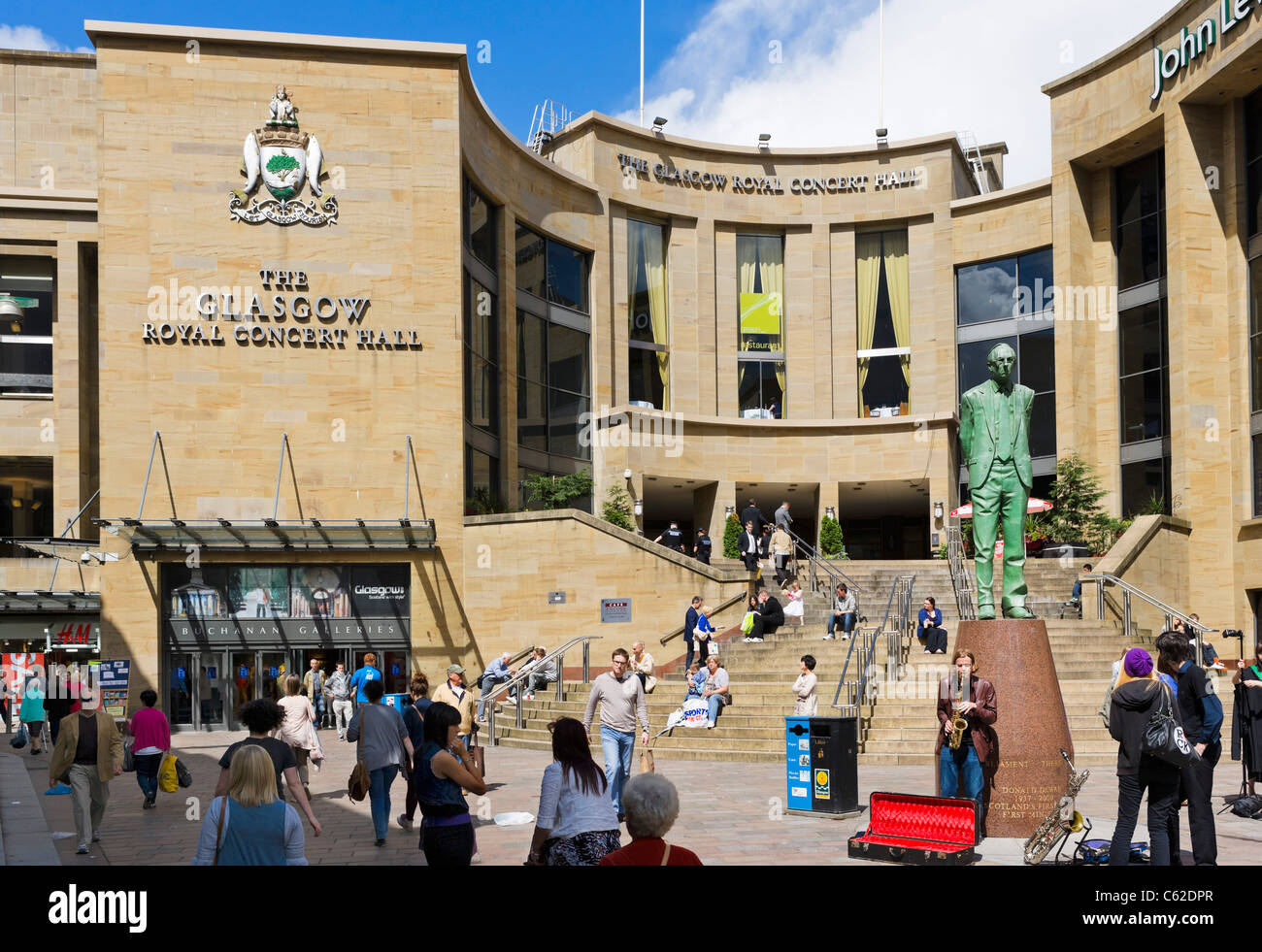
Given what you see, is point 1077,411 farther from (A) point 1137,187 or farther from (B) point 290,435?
(B) point 290,435

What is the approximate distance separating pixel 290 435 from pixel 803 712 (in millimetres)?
16425

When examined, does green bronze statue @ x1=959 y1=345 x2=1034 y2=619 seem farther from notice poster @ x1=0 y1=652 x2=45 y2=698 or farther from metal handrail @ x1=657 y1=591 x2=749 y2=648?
notice poster @ x1=0 y1=652 x2=45 y2=698

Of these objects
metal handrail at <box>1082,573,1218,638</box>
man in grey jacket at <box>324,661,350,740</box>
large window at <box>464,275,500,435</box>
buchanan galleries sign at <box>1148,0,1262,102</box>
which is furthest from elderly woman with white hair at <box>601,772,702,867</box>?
buchanan galleries sign at <box>1148,0,1262,102</box>

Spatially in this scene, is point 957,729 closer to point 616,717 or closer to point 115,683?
point 616,717

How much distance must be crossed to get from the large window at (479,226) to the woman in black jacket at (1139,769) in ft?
87.0

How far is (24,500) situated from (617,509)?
56.5 ft

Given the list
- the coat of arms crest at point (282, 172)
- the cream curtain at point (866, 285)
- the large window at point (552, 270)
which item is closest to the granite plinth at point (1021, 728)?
the coat of arms crest at point (282, 172)

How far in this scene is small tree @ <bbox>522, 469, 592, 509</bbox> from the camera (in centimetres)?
3350

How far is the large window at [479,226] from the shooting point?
33094 mm

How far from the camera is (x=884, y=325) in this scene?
134 ft

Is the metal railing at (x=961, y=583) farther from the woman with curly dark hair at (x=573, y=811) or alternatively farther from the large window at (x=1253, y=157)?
the woman with curly dark hair at (x=573, y=811)

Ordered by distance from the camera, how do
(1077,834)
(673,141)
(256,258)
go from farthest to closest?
1. (673,141)
2. (256,258)
3. (1077,834)

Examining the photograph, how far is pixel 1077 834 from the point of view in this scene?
421 inches
